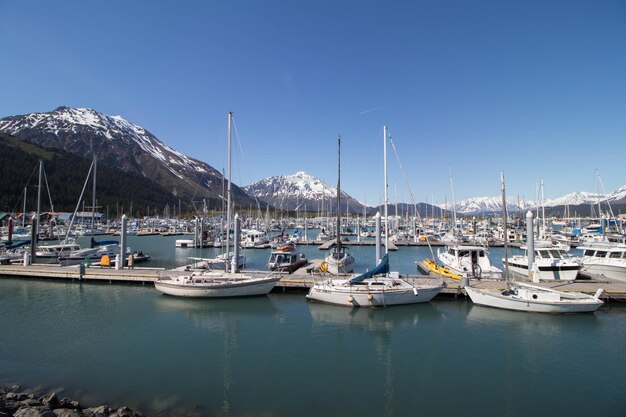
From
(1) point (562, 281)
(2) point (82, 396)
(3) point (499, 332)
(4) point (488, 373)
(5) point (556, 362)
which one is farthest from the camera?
(1) point (562, 281)

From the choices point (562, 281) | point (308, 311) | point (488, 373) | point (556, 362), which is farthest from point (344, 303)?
point (562, 281)

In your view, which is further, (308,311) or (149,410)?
(308,311)

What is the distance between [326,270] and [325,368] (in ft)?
64.1

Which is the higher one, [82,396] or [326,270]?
[326,270]

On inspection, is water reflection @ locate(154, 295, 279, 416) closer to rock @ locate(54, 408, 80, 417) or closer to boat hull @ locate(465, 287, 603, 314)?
rock @ locate(54, 408, 80, 417)

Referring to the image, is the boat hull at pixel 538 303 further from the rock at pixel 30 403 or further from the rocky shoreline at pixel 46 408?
the rock at pixel 30 403

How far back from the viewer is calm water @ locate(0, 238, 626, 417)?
14.4 meters

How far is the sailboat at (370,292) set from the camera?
27.0 meters

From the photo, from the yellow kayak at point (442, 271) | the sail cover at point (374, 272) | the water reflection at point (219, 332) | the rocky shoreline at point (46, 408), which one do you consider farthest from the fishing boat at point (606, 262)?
the rocky shoreline at point (46, 408)

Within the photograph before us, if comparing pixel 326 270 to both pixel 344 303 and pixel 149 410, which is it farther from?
pixel 149 410

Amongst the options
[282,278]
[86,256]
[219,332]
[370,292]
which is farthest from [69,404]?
[86,256]

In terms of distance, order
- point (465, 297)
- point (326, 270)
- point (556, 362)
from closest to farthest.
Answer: point (556, 362) → point (465, 297) → point (326, 270)

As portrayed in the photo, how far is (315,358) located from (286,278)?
15.4m

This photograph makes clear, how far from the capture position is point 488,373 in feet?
55.3
